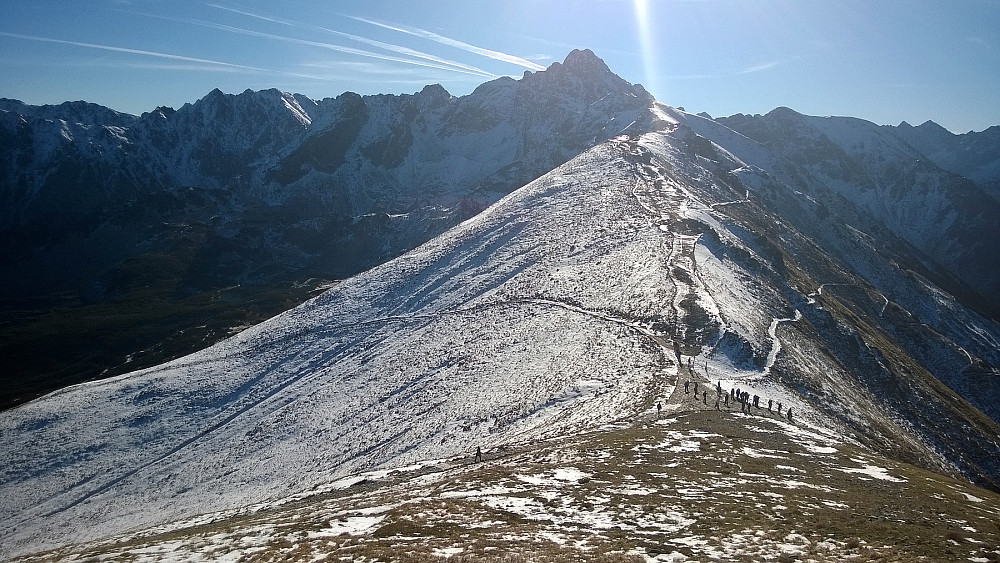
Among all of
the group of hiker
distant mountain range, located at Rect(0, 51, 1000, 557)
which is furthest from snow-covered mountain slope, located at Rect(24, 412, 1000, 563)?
the group of hiker

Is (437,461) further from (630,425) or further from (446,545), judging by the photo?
(446,545)

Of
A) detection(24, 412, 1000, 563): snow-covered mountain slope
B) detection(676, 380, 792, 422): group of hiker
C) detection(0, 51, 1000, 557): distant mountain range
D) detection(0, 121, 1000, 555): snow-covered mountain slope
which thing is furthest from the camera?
detection(0, 121, 1000, 555): snow-covered mountain slope

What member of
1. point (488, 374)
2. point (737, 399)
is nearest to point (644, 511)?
point (737, 399)

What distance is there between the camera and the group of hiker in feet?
119

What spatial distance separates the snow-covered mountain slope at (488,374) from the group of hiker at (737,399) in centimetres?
173

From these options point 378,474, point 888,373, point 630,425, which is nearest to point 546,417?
point 630,425

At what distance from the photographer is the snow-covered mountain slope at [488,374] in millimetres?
41969

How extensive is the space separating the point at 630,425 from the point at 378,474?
1569cm

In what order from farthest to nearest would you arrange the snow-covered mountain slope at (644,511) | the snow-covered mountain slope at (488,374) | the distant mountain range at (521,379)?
the snow-covered mountain slope at (488,374) → the distant mountain range at (521,379) → the snow-covered mountain slope at (644,511)

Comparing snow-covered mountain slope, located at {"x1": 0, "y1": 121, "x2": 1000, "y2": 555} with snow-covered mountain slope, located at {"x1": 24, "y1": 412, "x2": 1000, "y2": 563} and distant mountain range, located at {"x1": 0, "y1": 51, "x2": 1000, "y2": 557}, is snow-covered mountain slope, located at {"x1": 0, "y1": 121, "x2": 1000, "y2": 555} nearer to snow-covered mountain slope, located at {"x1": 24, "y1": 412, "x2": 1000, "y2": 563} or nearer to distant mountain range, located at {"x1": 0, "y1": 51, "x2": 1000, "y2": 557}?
distant mountain range, located at {"x1": 0, "y1": 51, "x2": 1000, "y2": 557}

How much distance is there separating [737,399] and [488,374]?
2000 cm

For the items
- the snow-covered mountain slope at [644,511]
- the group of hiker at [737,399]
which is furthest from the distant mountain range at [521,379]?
the snow-covered mountain slope at [644,511]

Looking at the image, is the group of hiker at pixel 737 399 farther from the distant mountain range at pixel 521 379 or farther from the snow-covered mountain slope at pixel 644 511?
the snow-covered mountain slope at pixel 644 511

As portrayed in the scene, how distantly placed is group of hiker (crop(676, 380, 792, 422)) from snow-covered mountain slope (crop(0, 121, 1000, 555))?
1729 mm
